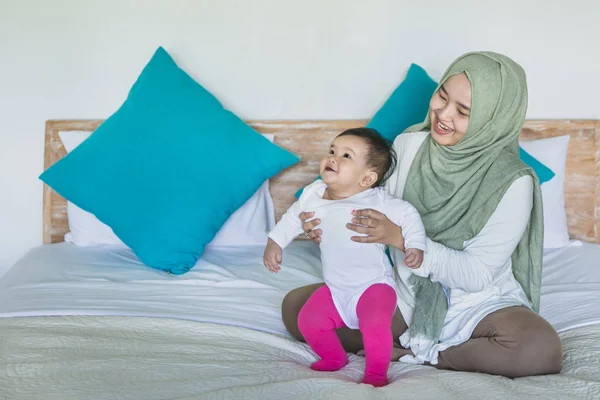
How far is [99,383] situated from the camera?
1.44 metres

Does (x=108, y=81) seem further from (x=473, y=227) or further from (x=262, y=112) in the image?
(x=473, y=227)

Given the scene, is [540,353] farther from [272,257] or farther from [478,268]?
[272,257]

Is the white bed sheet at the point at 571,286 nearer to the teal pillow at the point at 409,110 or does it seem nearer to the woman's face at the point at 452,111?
the teal pillow at the point at 409,110

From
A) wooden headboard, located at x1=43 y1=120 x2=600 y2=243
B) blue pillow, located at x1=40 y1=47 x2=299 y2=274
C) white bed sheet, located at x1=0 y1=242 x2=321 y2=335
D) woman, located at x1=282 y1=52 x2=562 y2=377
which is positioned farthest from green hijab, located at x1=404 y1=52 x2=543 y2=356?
wooden headboard, located at x1=43 y1=120 x2=600 y2=243

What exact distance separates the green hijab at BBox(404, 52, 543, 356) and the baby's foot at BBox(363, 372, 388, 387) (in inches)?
8.7

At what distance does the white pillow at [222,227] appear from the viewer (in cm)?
261

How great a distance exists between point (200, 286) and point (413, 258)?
0.84 metres

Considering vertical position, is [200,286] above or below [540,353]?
below

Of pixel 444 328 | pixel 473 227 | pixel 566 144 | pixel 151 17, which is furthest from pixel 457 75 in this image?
pixel 151 17

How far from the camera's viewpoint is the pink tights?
158cm

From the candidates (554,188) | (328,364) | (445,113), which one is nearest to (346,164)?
(445,113)

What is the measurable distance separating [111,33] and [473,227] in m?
1.78

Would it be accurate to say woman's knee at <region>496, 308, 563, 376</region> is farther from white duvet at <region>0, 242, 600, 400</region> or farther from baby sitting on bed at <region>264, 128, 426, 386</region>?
baby sitting on bed at <region>264, 128, 426, 386</region>

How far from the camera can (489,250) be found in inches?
68.7
